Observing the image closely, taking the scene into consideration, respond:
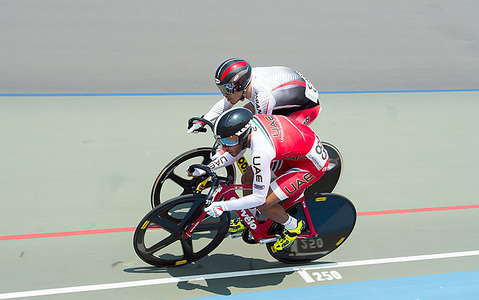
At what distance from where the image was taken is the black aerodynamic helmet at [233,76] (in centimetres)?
394

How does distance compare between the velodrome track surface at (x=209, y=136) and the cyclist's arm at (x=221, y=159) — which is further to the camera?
the cyclist's arm at (x=221, y=159)

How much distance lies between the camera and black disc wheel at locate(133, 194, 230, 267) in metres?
3.43

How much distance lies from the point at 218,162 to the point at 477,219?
2.79 meters

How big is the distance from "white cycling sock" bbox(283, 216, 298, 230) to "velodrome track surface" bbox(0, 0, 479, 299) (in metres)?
0.43

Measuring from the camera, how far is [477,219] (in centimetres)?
477

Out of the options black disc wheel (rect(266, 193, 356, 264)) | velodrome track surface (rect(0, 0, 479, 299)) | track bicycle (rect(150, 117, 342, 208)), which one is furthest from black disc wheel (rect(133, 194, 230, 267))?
black disc wheel (rect(266, 193, 356, 264))

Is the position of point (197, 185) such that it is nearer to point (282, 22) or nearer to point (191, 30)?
point (191, 30)

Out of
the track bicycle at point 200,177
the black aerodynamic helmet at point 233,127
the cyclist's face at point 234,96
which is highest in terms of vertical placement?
the cyclist's face at point 234,96

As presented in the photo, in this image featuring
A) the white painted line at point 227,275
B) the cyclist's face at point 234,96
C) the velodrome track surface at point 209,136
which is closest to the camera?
the white painted line at point 227,275

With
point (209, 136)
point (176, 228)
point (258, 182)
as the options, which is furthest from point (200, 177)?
point (209, 136)

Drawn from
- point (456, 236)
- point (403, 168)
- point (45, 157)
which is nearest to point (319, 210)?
point (456, 236)

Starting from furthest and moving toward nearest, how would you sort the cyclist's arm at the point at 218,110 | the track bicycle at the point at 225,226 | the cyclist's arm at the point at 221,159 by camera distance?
the cyclist's arm at the point at 218,110, the cyclist's arm at the point at 221,159, the track bicycle at the point at 225,226

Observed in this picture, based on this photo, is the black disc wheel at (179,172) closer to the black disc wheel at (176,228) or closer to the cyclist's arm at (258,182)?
the black disc wheel at (176,228)

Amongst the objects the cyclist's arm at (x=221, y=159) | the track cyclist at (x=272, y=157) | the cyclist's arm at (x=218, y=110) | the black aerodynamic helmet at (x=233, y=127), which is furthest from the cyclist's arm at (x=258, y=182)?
the cyclist's arm at (x=218, y=110)
